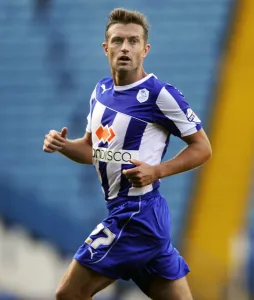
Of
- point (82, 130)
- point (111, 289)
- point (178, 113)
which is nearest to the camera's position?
point (178, 113)

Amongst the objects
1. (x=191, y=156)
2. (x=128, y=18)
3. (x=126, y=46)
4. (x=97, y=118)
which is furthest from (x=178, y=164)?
(x=128, y=18)

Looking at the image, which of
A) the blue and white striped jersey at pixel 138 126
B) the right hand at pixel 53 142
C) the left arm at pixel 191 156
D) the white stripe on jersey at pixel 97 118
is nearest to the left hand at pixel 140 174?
the left arm at pixel 191 156

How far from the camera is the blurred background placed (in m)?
10.4

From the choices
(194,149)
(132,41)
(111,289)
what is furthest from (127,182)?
(111,289)

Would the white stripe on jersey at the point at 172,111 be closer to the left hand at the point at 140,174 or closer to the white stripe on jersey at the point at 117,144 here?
the white stripe on jersey at the point at 117,144

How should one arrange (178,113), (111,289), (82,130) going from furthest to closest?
(82,130), (111,289), (178,113)

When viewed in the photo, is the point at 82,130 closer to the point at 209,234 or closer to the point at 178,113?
the point at 209,234

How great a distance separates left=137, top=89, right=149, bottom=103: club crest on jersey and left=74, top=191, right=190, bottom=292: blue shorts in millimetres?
531

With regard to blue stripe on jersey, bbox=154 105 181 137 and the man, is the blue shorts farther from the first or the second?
blue stripe on jersey, bbox=154 105 181 137

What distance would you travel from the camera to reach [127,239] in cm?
533

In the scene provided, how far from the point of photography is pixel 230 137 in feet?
34.9

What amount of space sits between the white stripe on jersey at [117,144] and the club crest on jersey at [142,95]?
0.40 ft

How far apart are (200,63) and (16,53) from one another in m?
2.19

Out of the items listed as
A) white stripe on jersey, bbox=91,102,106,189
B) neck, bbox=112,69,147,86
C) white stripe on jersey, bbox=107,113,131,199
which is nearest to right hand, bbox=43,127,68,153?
white stripe on jersey, bbox=91,102,106,189
